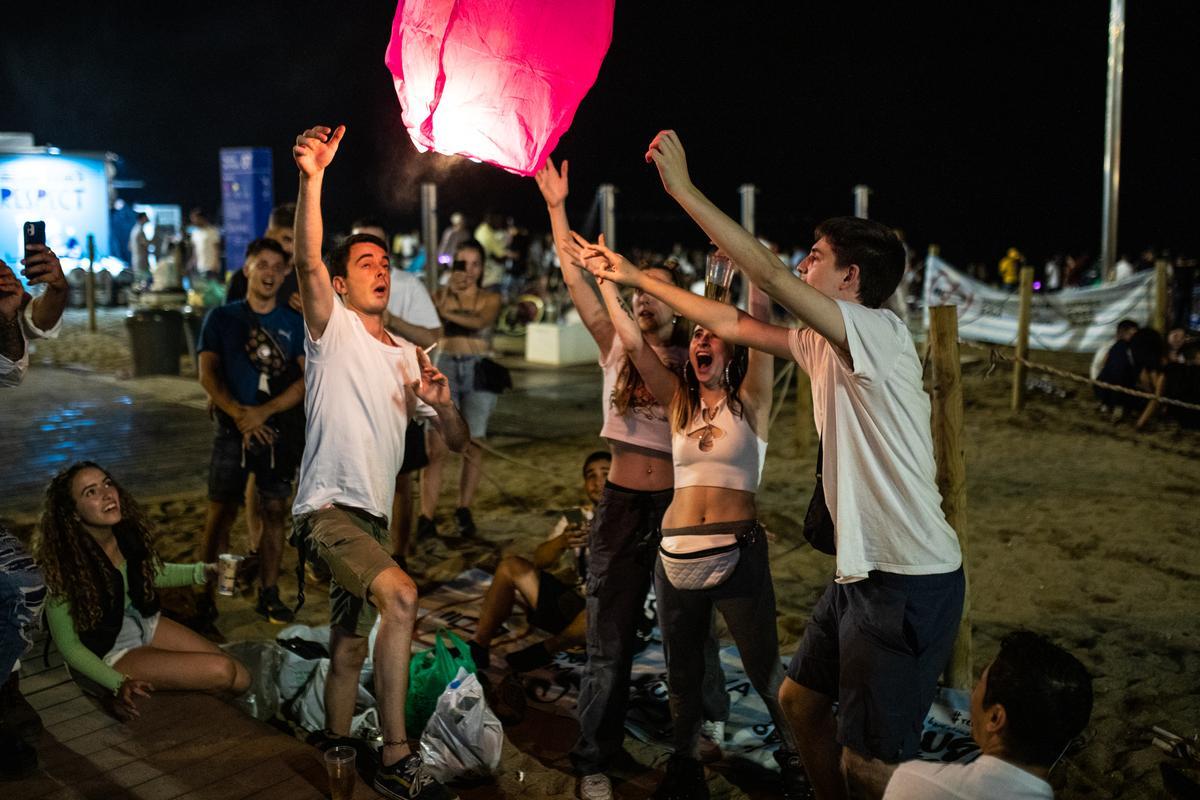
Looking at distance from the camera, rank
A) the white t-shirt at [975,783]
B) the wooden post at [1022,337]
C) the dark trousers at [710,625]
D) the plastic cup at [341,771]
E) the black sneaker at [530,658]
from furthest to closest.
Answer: the wooden post at [1022,337] < the black sneaker at [530,658] < the dark trousers at [710,625] < the plastic cup at [341,771] < the white t-shirt at [975,783]

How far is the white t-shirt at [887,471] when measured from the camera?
2725 mm

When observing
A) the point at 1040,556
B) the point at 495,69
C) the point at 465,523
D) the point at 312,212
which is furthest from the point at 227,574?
the point at 1040,556

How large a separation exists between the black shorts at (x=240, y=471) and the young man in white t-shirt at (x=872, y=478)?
11.0 feet

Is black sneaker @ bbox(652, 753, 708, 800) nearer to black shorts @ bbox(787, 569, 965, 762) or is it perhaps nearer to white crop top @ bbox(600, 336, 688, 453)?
black shorts @ bbox(787, 569, 965, 762)

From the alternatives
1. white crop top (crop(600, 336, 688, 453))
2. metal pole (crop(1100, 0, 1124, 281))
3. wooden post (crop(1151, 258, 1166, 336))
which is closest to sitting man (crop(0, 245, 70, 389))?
white crop top (crop(600, 336, 688, 453))

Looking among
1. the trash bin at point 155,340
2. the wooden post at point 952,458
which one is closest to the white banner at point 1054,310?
the wooden post at point 952,458

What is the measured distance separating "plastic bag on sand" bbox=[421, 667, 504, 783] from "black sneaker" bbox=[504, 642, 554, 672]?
2.82 feet

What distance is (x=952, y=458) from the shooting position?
4.40 meters

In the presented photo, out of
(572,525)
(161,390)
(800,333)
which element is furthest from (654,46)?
(800,333)

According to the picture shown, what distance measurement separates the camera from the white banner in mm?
13516

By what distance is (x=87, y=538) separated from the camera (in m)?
3.97

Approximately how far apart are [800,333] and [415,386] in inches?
62.2

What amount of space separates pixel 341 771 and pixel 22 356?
1911 millimetres

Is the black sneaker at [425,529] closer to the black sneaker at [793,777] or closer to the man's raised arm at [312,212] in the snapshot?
the man's raised arm at [312,212]
